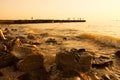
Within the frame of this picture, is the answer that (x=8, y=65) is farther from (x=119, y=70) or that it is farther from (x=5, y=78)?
(x=119, y=70)

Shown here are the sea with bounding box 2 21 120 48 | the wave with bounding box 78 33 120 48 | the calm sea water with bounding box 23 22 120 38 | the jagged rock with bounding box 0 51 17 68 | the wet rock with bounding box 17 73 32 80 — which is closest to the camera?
the wet rock with bounding box 17 73 32 80

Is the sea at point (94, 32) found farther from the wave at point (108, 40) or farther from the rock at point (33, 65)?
the rock at point (33, 65)

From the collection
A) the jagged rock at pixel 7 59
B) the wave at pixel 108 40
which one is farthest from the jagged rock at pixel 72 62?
the wave at pixel 108 40

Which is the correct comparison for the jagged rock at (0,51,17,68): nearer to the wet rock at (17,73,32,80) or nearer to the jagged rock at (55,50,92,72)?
the wet rock at (17,73,32,80)

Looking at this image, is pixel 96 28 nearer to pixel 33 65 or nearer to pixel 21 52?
pixel 21 52

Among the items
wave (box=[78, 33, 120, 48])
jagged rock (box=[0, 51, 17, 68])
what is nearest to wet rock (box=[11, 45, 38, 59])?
jagged rock (box=[0, 51, 17, 68])

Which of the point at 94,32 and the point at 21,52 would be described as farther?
the point at 94,32

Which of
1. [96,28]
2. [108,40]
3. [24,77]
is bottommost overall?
[96,28]

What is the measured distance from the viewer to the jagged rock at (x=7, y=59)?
6330mm

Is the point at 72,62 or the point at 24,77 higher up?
the point at 72,62

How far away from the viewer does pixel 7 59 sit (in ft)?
21.2

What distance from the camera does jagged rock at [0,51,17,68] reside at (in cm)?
633

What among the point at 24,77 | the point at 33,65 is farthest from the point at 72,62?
the point at 24,77

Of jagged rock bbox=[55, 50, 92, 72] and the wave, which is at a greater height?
jagged rock bbox=[55, 50, 92, 72]
